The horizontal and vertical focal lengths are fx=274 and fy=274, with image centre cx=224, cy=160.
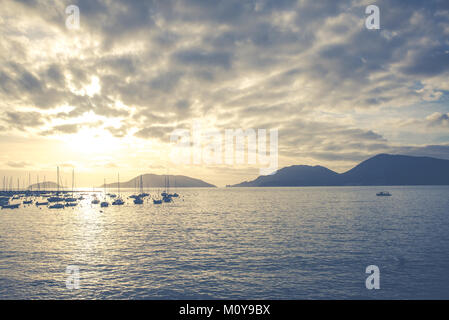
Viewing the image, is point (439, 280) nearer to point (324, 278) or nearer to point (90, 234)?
point (324, 278)

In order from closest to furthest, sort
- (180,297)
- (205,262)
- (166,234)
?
(180,297) < (205,262) < (166,234)

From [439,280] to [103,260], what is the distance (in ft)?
136

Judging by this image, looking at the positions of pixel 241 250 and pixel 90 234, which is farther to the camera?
pixel 90 234

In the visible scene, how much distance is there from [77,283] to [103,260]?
9.66m

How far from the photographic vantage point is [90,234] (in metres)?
61.9

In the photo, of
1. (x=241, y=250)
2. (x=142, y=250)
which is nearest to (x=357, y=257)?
(x=241, y=250)
